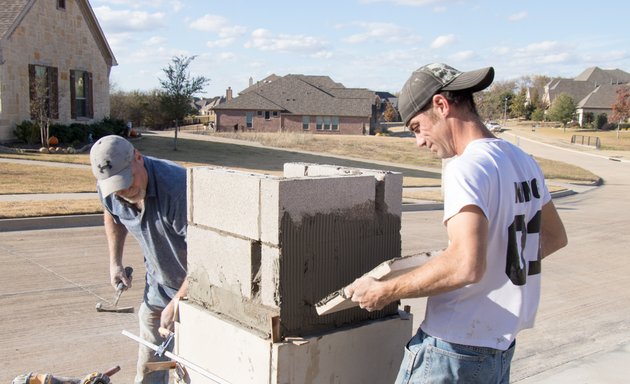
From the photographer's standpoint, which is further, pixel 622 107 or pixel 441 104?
pixel 622 107

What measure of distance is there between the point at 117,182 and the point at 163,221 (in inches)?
14.0

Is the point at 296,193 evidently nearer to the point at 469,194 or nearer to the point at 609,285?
the point at 469,194

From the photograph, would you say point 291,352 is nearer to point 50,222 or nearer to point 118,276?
point 118,276

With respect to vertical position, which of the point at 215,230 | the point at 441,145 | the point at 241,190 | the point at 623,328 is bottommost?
the point at 623,328

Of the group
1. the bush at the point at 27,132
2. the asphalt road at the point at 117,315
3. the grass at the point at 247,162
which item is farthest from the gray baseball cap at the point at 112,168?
the bush at the point at 27,132

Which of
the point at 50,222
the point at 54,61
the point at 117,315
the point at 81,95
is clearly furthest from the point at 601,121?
the point at 117,315

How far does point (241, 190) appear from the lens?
9.72 ft

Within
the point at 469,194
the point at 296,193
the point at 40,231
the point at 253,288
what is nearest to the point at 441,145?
the point at 469,194

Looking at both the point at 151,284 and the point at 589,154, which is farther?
the point at 589,154

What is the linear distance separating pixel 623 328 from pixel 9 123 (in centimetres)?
2106


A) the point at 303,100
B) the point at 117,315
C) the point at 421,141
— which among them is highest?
the point at 303,100

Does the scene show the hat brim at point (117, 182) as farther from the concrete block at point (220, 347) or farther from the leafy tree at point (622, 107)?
the leafy tree at point (622, 107)

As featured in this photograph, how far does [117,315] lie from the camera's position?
6879 millimetres

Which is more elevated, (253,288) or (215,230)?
(215,230)
